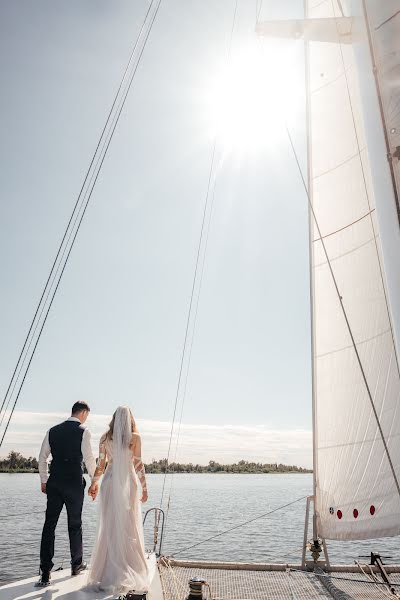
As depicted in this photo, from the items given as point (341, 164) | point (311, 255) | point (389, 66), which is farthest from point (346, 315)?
point (389, 66)

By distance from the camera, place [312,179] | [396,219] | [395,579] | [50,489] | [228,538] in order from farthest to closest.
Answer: [228,538]
[312,179]
[395,579]
[50,489]
[396,219]

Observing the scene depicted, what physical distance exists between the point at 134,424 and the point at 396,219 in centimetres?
349

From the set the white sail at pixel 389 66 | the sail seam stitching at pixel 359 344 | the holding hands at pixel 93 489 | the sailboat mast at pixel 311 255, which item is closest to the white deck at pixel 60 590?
the holding hands at pixel 93 489

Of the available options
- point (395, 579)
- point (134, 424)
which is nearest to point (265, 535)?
point (395, 579)

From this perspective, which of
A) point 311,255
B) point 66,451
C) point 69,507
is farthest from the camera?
point 311,255

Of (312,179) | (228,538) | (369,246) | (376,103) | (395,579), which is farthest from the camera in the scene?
(228,538)

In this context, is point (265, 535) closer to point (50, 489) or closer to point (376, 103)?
point (50, 489)

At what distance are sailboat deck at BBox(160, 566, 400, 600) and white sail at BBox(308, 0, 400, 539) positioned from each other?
18.6 inches

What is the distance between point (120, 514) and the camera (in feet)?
13.9

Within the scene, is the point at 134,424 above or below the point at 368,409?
below

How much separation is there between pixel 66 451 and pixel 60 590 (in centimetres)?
124

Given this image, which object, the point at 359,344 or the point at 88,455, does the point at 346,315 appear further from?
the point at 88,455

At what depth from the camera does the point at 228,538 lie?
17859 mm

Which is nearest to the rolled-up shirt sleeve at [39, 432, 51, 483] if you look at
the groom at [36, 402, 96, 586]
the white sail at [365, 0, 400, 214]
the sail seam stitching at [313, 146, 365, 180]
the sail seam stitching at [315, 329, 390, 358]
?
the groom at [36, 402, 96, 586]
